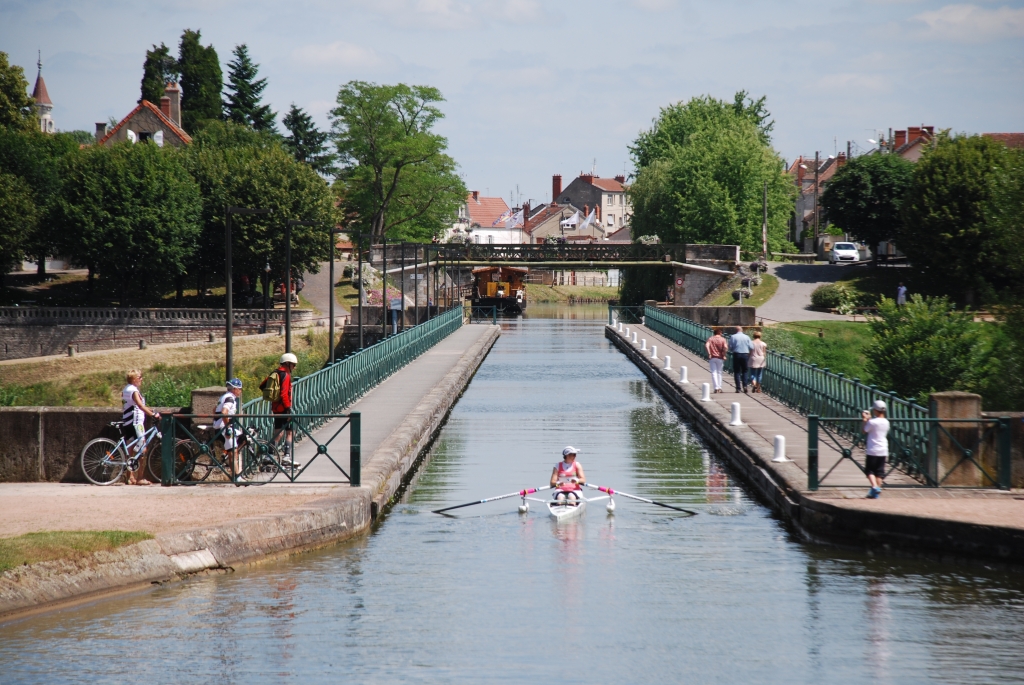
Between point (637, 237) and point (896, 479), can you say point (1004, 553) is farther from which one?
point (637, 237)

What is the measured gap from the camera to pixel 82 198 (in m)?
61.8

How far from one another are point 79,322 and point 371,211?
31876 millimetres

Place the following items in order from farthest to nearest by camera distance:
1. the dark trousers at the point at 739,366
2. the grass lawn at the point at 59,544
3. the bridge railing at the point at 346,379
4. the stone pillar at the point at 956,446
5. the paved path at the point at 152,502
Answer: the dark trousers at the point at 739,366
the bridge railing at the point at 346,379
the stone pillar at the point at 956,446
the paved path at the point at 152,502
the grass lawn at the point at 59,544

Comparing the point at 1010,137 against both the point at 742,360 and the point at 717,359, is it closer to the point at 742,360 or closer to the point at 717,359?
the point at 742,360

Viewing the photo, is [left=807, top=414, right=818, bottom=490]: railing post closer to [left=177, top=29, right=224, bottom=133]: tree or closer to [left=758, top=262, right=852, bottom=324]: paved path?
[left=758, top=262, right=852, bottom=324]: paved path

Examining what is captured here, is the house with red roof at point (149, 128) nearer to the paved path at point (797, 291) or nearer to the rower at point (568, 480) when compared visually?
the paved path at point (797, 291)

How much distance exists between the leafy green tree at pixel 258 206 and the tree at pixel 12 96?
10415 mm

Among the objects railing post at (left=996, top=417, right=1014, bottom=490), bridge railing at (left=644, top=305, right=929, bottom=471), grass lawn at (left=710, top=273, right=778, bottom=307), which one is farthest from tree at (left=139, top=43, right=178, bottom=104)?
railing post at (left=996, top=417, right=1014, bottom=490)

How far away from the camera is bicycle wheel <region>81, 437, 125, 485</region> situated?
17.2m

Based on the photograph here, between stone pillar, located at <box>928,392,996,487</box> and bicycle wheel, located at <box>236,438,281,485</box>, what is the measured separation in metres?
9.96

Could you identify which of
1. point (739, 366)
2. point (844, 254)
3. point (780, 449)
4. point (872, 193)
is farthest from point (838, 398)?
point (844, 254)

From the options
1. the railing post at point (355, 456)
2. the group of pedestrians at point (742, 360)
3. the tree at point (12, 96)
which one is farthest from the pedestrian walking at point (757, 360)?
the tree at point (12, 96)

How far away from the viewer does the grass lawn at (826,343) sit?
51250 mm

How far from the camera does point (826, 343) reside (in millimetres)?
53688
